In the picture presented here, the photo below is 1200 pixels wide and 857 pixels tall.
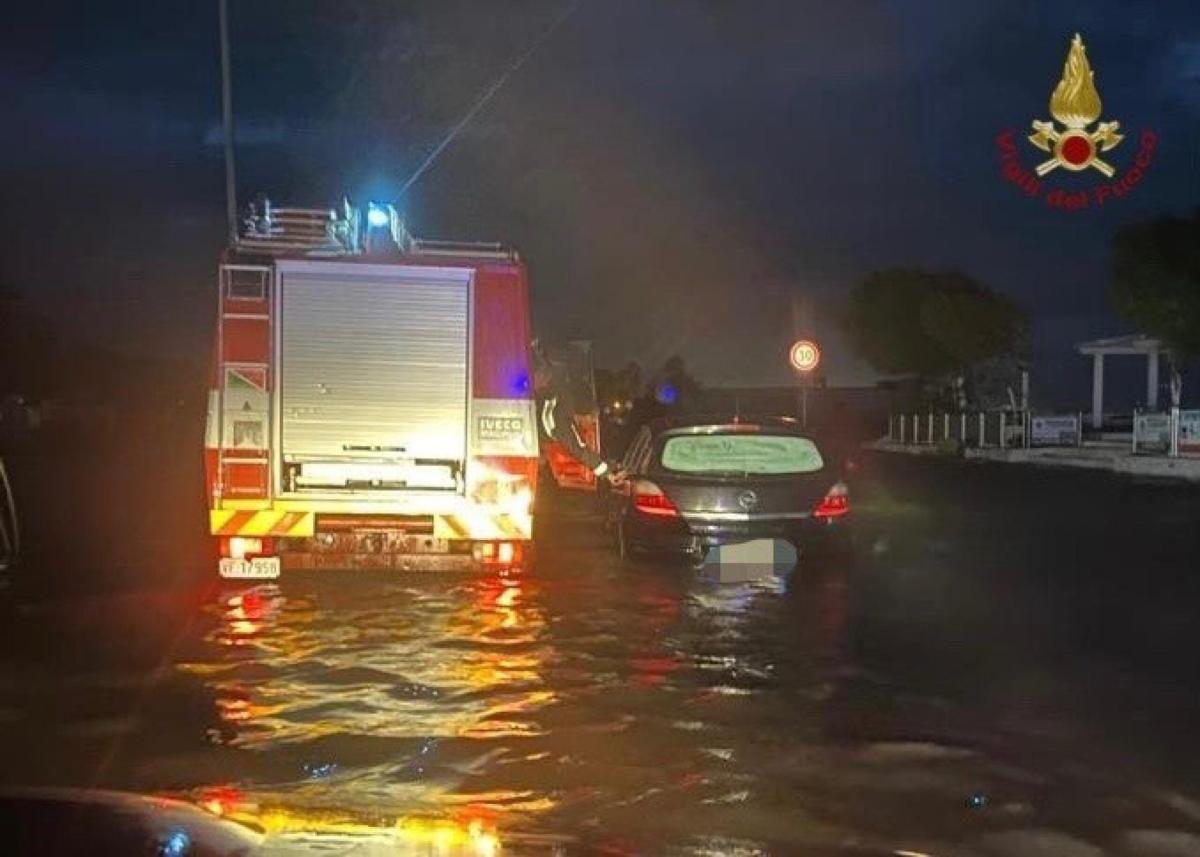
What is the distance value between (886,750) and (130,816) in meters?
3.65

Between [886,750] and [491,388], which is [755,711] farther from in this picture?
[491,388]

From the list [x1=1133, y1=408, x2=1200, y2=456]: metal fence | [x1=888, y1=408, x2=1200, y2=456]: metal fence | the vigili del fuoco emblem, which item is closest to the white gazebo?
[x1=888, y1=408, x2=1200, y2=456]: metal fence

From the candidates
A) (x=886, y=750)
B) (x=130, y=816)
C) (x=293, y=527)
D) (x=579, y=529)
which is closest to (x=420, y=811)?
(x=130, y=816)

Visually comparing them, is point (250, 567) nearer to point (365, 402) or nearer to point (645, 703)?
point (365, 402)

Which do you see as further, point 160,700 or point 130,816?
point 160,700

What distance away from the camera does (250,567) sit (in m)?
13.0

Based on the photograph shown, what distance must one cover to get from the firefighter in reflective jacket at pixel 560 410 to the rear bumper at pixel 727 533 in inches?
296

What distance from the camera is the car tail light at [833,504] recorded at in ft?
45.0

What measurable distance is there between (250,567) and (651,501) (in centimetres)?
330

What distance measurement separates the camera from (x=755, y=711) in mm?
8914

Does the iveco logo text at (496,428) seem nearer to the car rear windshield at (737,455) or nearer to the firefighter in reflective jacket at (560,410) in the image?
the car rear windshield at (737,455)

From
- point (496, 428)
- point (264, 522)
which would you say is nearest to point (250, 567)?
point (264, 522)

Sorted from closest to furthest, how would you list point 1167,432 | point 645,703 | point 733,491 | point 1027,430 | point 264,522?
1. point 645,703
2. point 264,522
3. point 733,491
4. point 1167,432
5. point 1027,430

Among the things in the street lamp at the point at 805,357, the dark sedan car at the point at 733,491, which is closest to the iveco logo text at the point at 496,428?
the dark sedan car at the point at 733,491
